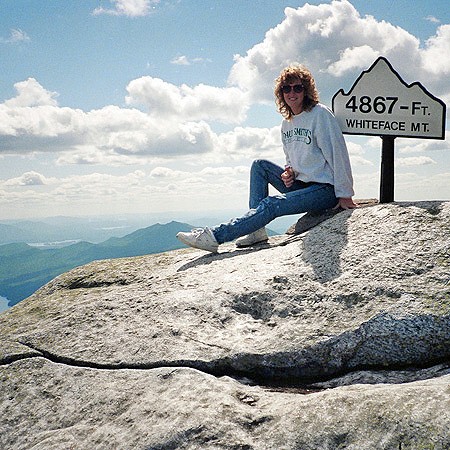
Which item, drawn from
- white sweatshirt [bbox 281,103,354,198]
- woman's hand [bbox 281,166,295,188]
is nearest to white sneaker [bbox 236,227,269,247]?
woman's hand [bbox 281,166,295,188]

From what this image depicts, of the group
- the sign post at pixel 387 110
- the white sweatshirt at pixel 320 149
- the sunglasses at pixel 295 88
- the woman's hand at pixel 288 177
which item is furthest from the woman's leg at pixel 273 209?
the sunglasses at pixel 295 88

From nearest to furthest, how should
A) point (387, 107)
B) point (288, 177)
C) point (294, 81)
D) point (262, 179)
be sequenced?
point (294, 81) → point (387, 107) → point (288, 177) → point (262, 179)

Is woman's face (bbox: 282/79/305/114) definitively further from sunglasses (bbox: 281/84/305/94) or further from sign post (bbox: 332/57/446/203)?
sign post (bbox: 332/57/446/203)

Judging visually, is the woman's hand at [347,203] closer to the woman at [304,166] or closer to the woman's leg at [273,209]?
the woman at [304,166]

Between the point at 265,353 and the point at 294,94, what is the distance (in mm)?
5521

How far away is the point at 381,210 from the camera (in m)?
7.73

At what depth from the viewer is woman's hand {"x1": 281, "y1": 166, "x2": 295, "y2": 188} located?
9.61 meters

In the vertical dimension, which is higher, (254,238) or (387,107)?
(387,107)

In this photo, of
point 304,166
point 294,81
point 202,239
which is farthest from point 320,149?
point 202,239

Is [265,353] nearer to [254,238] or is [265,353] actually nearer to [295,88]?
[254,238]

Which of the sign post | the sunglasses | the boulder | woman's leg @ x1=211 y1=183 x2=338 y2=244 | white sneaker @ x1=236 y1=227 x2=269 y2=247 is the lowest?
the boulder

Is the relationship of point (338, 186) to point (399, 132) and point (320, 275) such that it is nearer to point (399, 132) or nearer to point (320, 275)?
point (399, 132)

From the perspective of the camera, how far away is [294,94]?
29.7 ft

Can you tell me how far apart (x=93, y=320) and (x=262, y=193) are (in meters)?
4.79
